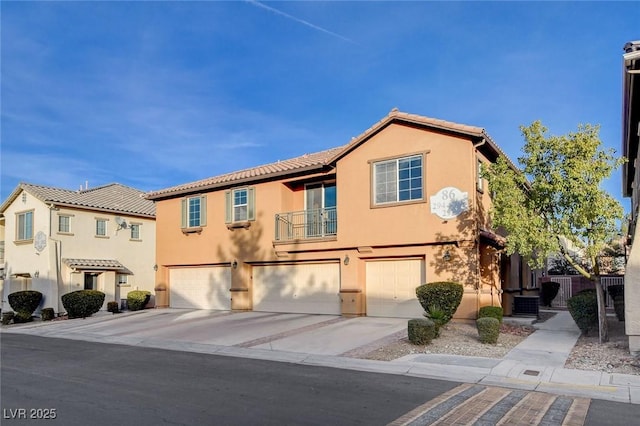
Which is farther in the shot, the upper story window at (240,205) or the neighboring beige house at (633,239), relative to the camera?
the upper story window at (240,205)

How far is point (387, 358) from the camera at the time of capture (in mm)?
11602

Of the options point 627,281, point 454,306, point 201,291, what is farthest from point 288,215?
point 627,281

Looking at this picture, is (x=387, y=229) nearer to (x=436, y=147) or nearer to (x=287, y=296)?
(x=436, y=147)

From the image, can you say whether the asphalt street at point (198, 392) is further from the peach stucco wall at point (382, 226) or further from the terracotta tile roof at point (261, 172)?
the terracotta tile roof at point (261, 172)

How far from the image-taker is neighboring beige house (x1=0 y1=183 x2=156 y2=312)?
Result: 88.7ft

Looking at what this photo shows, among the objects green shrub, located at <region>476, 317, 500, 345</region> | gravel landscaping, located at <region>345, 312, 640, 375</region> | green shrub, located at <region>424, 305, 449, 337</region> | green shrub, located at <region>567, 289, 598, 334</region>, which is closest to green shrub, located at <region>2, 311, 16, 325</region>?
gravel landscaping, located at <region>345, 312, 640, 375</region>

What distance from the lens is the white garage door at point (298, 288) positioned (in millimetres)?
19891

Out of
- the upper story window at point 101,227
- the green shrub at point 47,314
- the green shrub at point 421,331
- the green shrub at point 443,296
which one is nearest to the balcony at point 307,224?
the green shrub at point 443,296

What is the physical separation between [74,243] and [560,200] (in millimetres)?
24557

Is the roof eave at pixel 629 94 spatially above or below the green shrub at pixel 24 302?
above

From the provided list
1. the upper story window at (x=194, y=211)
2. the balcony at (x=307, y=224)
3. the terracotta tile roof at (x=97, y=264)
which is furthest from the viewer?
the terracotta tile roof at (x=97, y=264)

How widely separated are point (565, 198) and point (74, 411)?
11618mm

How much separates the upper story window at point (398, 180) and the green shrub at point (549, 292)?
11839 mm

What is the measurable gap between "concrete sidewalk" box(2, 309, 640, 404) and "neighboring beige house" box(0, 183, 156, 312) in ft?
16.4
